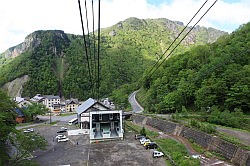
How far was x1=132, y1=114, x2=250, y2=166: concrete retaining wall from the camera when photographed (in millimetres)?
14898

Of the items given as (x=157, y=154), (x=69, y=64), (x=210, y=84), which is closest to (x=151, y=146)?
(x=157, y=154)

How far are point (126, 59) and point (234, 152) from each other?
101m

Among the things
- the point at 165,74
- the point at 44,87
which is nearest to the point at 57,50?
the point at 44,87

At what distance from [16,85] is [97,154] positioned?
85.2m

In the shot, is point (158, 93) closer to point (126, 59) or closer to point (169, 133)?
point (169, 133)

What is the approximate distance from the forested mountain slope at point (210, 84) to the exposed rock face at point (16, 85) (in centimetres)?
6419

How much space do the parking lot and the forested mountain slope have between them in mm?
14988

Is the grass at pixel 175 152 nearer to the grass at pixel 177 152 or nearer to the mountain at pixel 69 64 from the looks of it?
the grass at pixel 177 152

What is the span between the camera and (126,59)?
11538 cm

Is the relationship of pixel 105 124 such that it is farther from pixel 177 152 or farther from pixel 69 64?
pixel 69 64

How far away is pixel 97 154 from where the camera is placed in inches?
758

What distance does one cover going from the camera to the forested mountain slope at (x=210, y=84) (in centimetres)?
3061

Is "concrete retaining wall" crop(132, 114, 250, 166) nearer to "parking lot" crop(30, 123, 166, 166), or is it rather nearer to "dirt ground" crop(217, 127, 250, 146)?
"dirt ground" crop(217, 127, 250, 146)

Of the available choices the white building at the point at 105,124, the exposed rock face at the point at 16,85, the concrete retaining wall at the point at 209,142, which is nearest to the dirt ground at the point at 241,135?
the concrete retaining wall at the point at 209,142
